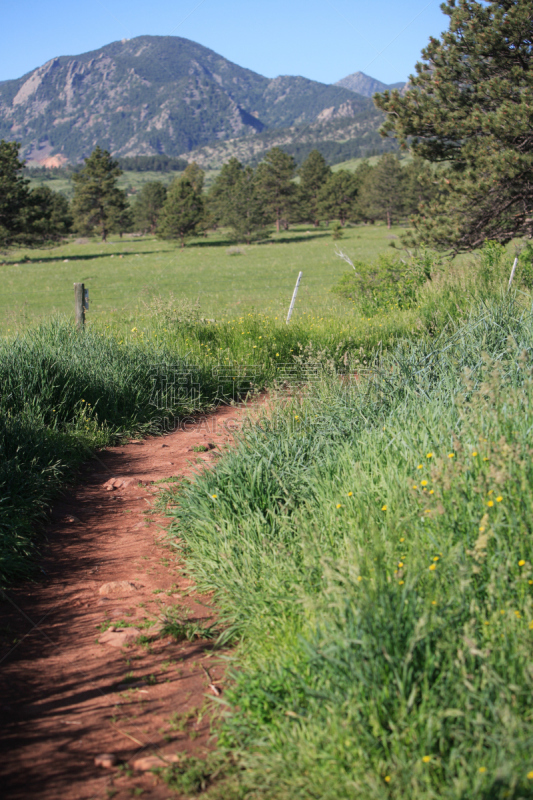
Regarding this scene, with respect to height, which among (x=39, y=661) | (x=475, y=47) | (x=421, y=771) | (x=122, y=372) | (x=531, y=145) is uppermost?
(x=475, y=47)

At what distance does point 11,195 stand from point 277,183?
3443cm

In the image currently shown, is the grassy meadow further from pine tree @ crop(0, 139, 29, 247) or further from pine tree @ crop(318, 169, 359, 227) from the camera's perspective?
pine tree @ crop(318, 169, 359, 227)

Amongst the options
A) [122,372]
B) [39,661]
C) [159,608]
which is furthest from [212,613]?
[122,372]

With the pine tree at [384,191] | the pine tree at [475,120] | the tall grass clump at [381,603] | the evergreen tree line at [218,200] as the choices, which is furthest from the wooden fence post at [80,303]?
the pine tree at [384,191]

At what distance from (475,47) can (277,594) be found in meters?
13.2

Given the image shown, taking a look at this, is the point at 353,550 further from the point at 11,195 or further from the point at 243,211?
the point at 243,211

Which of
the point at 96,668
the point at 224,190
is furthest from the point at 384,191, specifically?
the point at 96,668

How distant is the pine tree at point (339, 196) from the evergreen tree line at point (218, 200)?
117 millimetres

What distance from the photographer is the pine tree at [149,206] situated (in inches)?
2766

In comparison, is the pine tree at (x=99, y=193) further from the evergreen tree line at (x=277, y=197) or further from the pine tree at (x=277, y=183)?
the pine tree at (x=277, y=183)

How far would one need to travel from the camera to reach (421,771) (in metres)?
1.76

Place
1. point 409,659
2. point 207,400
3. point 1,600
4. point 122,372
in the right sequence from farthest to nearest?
point 207,400, point 122,372, point 1,600, point 409,659

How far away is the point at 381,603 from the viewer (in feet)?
7.12

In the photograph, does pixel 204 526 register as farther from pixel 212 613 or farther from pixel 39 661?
pixel 39 661
